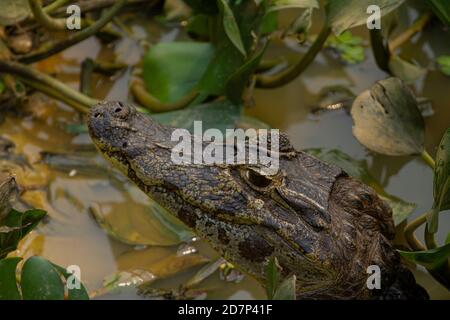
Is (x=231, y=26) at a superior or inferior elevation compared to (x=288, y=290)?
superior

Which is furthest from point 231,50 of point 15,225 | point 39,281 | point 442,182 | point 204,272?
point 39,281

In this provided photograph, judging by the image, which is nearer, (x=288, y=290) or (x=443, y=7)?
(x=288, y=290)

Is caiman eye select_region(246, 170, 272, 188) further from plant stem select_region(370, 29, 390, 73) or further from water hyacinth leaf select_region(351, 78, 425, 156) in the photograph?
plant stem select_region(370, 29, 390, 73)

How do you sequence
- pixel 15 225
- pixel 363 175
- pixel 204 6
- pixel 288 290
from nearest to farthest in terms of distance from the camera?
pixel 288 290
pixel 15 225
pixel 363 175
pixel 204 6

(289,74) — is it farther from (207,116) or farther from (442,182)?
(442,182)

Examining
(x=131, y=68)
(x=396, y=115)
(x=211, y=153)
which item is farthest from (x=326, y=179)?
(x=131, y=68)

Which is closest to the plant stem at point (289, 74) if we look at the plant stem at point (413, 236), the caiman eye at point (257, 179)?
the plant stem at point (413, 236)

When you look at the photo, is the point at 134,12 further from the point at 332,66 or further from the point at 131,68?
the point at 332,66
